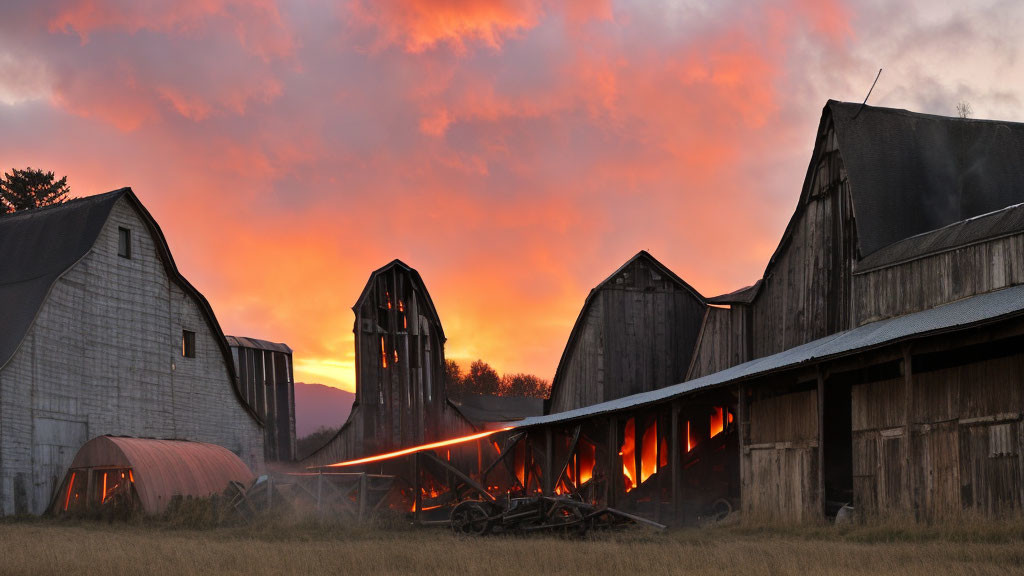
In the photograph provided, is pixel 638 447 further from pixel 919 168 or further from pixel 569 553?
pixel 569 553

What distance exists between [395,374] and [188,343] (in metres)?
9.40

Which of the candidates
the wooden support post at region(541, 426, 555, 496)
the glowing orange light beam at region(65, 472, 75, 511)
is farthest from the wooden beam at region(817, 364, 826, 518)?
the glowing orange light beam at region(65, 472, 75, 511)

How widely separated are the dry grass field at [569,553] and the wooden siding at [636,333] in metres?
21.1

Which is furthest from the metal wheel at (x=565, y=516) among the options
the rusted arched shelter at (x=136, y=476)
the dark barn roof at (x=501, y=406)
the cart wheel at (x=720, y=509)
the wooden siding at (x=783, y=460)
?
the dark barn roof at (x=501, y=406)

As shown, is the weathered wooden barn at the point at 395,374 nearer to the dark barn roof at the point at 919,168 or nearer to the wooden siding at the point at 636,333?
the wooden siding at the point at 636,333

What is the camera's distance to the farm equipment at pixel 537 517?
28359 millimetres

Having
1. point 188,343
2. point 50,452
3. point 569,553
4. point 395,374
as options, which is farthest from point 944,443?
point 188,343

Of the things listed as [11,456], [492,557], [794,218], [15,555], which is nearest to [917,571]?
[492,557]

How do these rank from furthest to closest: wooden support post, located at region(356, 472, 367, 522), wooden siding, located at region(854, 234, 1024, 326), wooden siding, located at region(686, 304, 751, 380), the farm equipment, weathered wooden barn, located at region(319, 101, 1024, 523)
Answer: wooden siding, located at region(686, 304, 751, 380)
wooden support post, located at region(356, 472, 367, 522)
the farm equipment
wooden siding, located at region(854, 234, 1024, 326)
weathered wooden barn, located at region(319, 101, 1024, 523)

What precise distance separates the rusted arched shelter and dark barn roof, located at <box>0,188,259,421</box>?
4378 mm

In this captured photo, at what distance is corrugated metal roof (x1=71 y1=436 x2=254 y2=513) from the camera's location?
37312 mm

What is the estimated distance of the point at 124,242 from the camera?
1750 inches

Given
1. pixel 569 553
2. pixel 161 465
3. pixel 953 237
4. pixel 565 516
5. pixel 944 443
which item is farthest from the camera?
pixel 161 465

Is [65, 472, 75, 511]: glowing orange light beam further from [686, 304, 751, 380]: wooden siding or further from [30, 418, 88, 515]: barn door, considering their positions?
[686, 304, 751, 380]: wooden siding
